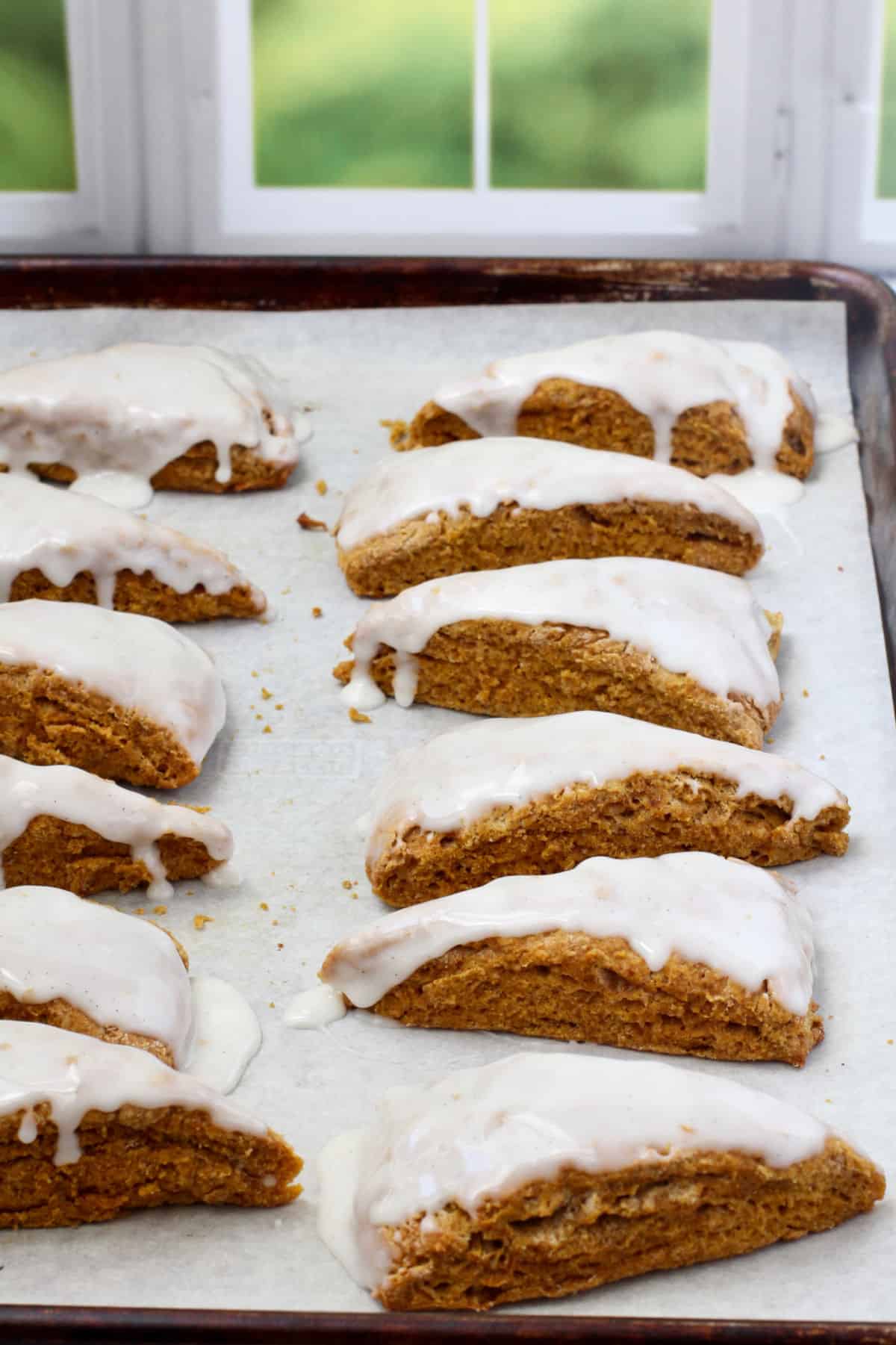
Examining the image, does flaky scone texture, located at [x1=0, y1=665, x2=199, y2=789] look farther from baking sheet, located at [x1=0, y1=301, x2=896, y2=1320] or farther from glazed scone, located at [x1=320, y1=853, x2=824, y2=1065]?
glazed scone, located at [x1=320, y1=853, x2=824, y2=1065]

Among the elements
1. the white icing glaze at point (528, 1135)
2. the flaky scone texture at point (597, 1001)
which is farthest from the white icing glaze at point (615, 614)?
the white icing glaze at point (528, 1135)

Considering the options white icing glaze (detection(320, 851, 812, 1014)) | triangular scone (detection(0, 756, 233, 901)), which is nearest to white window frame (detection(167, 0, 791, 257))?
triangular scone (detection(0, 756, 233, 901))

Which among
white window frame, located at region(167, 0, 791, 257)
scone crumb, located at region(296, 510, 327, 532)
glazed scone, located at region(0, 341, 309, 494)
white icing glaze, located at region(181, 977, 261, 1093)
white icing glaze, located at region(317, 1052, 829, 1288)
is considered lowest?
white icing glaze, located at region(181, 977, 261, 1093)

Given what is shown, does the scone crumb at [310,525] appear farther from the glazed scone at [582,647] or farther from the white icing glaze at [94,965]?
the white icing glaze at [94,965]

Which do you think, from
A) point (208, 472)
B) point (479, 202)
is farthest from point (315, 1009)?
point (479, 202)

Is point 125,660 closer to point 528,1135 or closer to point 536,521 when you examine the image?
point 536,521
